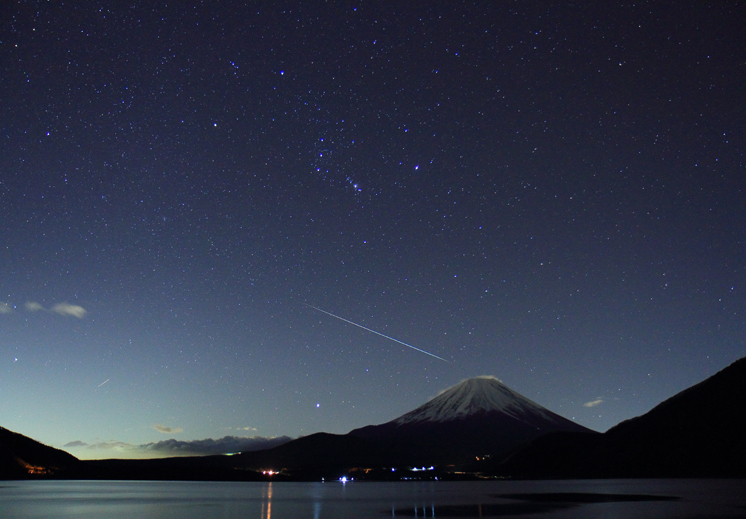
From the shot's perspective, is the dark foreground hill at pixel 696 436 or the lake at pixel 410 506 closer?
the lake at pixel 410 506

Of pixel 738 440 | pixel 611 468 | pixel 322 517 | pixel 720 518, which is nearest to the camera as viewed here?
pixel 720 518

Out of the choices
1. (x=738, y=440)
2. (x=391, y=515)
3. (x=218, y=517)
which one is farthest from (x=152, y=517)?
(x=738, y=440)

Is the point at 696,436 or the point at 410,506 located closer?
the point at 410,506

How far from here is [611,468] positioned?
19662cm

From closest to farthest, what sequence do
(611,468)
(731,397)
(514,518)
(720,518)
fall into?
(720,518) < (514,518) < (731,397) < (611,468)

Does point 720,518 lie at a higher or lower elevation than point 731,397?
lower

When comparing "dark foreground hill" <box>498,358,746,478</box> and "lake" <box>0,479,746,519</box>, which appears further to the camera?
"dark foreground hill" <box>498,358,746,478</box>

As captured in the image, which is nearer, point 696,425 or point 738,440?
point 738,440

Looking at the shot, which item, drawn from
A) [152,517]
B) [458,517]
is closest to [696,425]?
[458,517]

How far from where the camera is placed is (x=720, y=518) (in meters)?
41.2

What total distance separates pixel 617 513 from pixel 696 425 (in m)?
151

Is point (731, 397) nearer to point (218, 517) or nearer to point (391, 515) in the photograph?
point (391, 515)

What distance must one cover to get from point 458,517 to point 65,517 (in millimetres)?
36839

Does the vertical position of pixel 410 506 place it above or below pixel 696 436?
below
